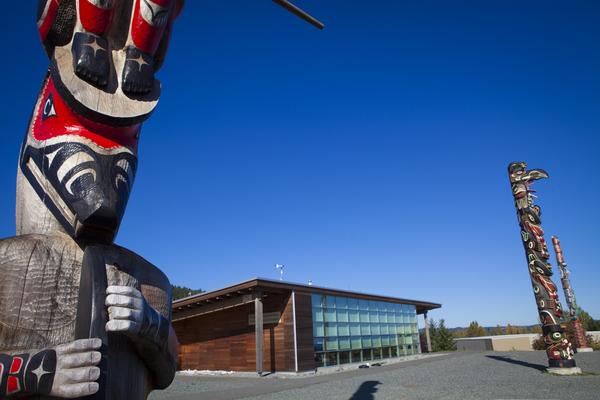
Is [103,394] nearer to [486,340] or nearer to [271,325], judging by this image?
[271,325]

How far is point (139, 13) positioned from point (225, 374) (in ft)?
60.3

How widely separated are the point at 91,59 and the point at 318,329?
1852cm

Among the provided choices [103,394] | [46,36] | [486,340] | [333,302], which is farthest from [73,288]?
[486,340]

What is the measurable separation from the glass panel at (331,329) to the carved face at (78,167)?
1880 centimetres

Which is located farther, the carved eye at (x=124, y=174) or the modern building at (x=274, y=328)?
the modern building at (x=274, y=328)

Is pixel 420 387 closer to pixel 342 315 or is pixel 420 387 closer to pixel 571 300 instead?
pixel 342 315

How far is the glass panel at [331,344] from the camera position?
65.0ft

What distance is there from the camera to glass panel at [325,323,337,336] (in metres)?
20.1

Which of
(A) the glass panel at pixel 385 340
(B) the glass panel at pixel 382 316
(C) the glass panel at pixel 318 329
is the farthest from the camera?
(B) the glass panel at pixel 382 316

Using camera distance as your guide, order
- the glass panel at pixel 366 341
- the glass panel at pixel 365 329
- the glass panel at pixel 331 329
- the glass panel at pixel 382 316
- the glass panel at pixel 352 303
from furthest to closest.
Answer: the glass panel at pixel 382 316
the glass panel at pixel 365 329
the glass panel at pixel 366 341
the glass panel at pixel 352 303
the glass panel at pixel 331 329

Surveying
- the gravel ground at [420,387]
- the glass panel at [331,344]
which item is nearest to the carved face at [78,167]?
the gravel ground at [420,387]

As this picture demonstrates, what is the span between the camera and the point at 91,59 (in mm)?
2582

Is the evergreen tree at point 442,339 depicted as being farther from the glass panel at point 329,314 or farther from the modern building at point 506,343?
the glass panel at point 329,314

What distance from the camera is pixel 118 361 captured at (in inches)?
80.7
